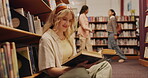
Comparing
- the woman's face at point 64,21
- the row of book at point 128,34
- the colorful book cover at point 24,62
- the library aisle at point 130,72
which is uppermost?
the woman's face at point 64,21

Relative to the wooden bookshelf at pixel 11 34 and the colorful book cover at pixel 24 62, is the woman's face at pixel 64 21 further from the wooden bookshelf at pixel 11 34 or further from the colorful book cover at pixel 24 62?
the colorful book cover at pixel 24 62

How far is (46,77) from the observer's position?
47.1 inches

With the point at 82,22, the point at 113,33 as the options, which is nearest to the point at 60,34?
the point at 82,22

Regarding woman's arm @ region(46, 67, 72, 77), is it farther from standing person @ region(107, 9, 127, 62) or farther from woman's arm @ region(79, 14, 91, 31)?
standing person @ region(107, 9, 127, 62)

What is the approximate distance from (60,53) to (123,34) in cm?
433

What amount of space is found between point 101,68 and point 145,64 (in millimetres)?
2671

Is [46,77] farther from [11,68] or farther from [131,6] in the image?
[131,6]

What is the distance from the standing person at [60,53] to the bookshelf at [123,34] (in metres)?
3.89

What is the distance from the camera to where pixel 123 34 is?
519 cm

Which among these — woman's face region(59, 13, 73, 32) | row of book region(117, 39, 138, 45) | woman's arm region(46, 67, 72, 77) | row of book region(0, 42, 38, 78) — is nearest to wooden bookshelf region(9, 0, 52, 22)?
woman's face region(59, 13, 73, 32)

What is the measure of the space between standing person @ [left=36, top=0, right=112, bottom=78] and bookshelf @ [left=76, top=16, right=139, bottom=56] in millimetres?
3891

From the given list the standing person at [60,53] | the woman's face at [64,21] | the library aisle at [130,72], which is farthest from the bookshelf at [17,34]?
the library aisle at [130,72]

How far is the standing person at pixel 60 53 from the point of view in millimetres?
1036

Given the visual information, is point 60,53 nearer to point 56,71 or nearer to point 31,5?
point 56,71
